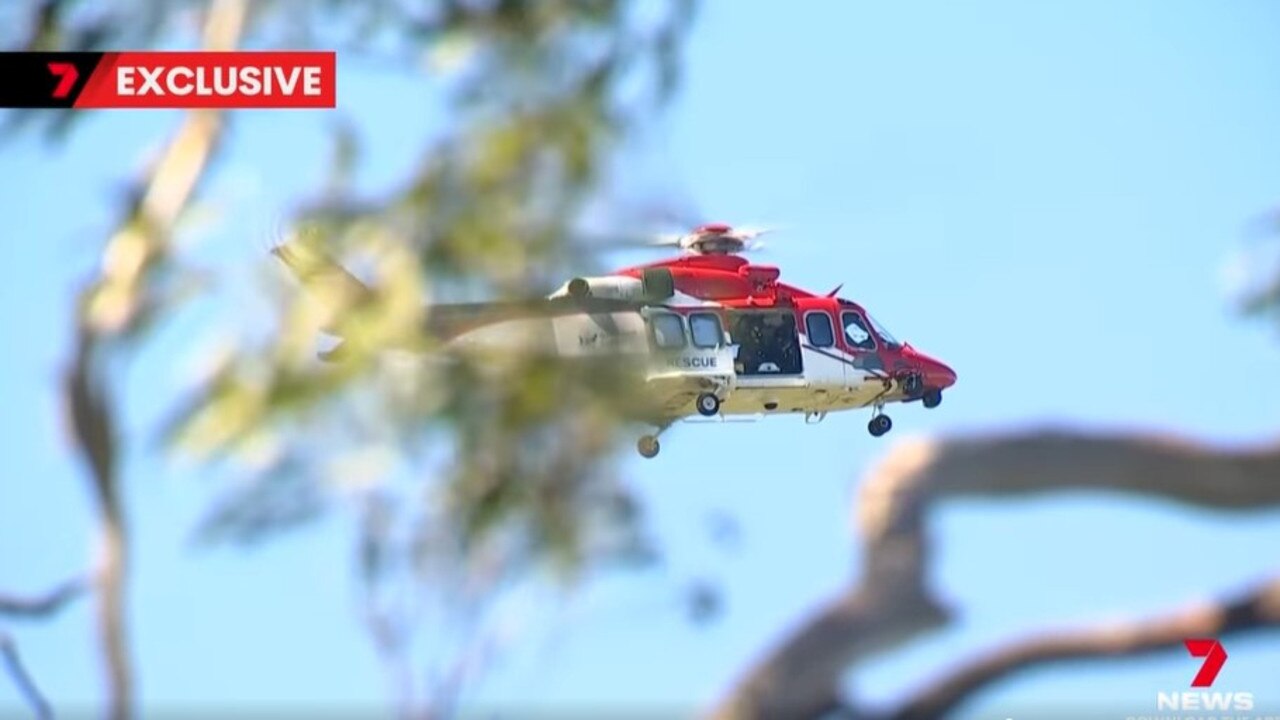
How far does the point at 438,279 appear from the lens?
312 cm

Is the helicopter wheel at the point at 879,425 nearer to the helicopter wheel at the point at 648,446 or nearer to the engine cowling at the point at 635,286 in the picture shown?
the engine cowling at the point at 635,286

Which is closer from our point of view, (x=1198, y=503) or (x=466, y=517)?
(x=1198, y=503)

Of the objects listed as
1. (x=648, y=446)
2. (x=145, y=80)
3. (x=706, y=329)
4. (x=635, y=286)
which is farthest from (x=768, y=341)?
(x=145, y=80)

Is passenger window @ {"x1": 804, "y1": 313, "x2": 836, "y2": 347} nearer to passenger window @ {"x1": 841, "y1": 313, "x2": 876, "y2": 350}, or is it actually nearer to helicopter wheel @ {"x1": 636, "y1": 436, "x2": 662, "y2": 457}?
passenger window @ {"x1": 841, "y1": 313, "x2": 876, "y2": 350}

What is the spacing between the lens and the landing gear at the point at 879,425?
7.17 meters

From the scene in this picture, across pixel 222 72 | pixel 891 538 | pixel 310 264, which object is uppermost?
pixel 222 72

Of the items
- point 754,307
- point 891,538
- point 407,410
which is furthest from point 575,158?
point 754,307

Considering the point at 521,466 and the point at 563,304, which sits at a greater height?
the point at 563,304

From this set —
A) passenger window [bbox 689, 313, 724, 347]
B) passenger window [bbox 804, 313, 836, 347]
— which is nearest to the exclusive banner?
passenger window [bbox 689, 313, 724, 347]

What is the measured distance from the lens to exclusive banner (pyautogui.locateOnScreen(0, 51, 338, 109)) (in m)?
4.05

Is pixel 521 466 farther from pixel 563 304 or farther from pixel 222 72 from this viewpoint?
pixel 222 72

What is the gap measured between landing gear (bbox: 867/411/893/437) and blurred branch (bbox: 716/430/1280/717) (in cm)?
524

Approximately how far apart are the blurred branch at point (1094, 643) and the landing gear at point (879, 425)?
205 inches

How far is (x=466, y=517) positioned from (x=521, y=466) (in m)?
0.12
